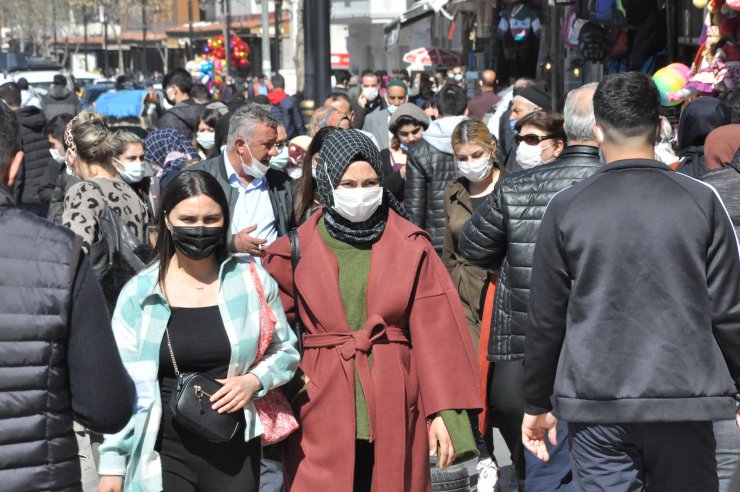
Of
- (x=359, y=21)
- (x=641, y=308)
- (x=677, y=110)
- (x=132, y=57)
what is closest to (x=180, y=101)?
(x=677, y=110)

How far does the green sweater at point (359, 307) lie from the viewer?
4281 mm

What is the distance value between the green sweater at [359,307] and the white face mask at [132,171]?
2.65 meters

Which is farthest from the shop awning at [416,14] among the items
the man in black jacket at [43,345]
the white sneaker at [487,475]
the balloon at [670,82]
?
the man in black jacket at [43,345]

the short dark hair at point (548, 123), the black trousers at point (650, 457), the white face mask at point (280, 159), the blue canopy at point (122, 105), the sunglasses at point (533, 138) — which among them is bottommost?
the blue canopy at point (122, 105)

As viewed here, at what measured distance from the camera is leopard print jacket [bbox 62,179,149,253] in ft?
18.3

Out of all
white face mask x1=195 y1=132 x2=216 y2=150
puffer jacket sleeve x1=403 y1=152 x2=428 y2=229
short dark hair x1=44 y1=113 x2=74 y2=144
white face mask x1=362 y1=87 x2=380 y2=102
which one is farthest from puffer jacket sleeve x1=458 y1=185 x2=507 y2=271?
white face mask x1=362 y1=87 x2=380 y2=102

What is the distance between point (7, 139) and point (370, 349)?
157 cm

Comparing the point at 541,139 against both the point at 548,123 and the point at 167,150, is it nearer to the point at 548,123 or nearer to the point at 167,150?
the point at 548,123

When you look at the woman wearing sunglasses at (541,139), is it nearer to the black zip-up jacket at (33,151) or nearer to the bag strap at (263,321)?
the bag strap at (263,321)

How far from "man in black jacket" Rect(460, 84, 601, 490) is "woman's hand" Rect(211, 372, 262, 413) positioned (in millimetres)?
1421

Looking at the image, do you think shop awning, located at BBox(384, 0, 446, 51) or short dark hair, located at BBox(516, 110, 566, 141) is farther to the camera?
shop awning, located at BBox(384, 0, 446, 51)

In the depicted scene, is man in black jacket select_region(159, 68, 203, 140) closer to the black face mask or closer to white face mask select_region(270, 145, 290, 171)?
white face mask select_region(270, 145, 290, 171)

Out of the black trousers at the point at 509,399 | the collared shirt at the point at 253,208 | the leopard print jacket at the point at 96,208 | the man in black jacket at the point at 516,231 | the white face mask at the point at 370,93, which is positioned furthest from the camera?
the white face mask at the point at 370,93

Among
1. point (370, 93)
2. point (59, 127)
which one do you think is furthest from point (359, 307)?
point (370, 93)
